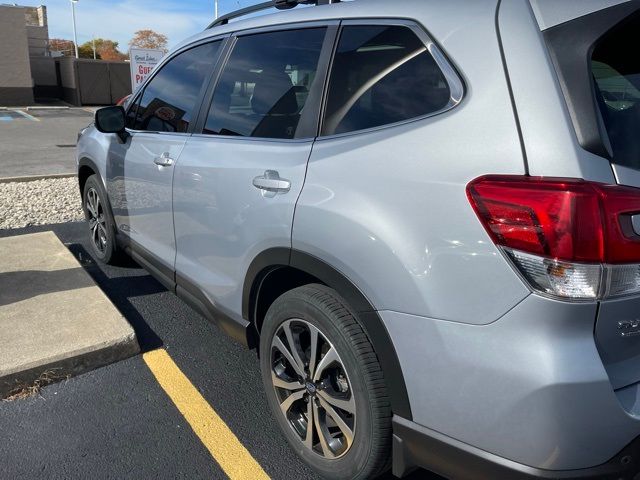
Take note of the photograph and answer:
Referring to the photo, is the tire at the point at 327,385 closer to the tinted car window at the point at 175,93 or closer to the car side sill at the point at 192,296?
the car side sill at the point at 192,296

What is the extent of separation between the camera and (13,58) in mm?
26688

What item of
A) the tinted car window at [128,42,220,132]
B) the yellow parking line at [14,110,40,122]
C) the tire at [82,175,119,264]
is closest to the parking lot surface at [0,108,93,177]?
the yellow parking line at [14,110,40,122]

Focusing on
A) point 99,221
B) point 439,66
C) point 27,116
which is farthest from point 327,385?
point 27,116

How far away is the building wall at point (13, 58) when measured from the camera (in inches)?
1038

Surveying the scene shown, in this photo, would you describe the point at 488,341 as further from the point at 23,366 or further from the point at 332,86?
the point at 23,366

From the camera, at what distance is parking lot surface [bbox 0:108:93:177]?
9883mm

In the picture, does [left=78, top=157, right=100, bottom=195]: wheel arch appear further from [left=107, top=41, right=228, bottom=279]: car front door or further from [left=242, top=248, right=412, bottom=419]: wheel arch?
[left=242, top=248, right=412, bottom=419]: wheel arch

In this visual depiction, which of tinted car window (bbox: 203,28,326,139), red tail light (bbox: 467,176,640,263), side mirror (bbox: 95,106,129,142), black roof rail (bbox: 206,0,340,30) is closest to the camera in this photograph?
red tail light (bbox: 467,176,640,263)

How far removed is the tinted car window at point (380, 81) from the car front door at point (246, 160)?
0.10 meters

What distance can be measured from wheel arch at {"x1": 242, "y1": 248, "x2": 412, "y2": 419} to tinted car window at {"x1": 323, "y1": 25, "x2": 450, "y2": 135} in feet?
1.76

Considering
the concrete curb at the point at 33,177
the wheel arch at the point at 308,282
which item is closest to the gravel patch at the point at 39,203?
the concrete curb at the point at 33,177

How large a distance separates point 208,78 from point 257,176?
3.35 ft

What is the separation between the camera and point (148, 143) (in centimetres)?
340

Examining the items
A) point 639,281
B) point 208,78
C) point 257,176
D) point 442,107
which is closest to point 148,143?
point 208,78
